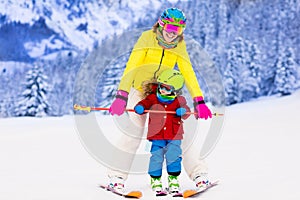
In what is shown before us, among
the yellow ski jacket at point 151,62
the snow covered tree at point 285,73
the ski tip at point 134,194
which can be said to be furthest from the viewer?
the snow covered tree at point 285,73

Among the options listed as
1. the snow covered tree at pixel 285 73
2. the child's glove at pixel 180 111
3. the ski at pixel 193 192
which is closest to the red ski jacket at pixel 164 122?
the child's glove at pixel 180 111

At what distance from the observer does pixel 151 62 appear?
380 centimetres

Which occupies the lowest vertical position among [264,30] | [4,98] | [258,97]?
[4,98]

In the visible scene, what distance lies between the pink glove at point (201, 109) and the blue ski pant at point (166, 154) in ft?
1.00

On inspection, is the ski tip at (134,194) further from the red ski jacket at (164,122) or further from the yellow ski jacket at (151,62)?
the yellow ski jacket at (151,62)

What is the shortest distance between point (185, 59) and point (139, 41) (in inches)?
18.8

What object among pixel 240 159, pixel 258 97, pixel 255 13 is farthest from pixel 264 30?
pixel 240 159

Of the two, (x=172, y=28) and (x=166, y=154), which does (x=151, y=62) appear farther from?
(x=166, y=154)

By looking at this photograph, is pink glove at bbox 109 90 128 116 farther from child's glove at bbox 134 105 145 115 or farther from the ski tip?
the ski tip

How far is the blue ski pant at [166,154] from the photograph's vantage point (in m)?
3.56

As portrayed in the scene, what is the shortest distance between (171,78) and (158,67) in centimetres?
32

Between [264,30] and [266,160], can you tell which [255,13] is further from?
[266,160]

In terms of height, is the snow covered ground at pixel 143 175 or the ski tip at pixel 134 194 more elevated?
the ski tip at pixel 134 194

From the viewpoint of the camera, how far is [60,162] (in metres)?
5.57
